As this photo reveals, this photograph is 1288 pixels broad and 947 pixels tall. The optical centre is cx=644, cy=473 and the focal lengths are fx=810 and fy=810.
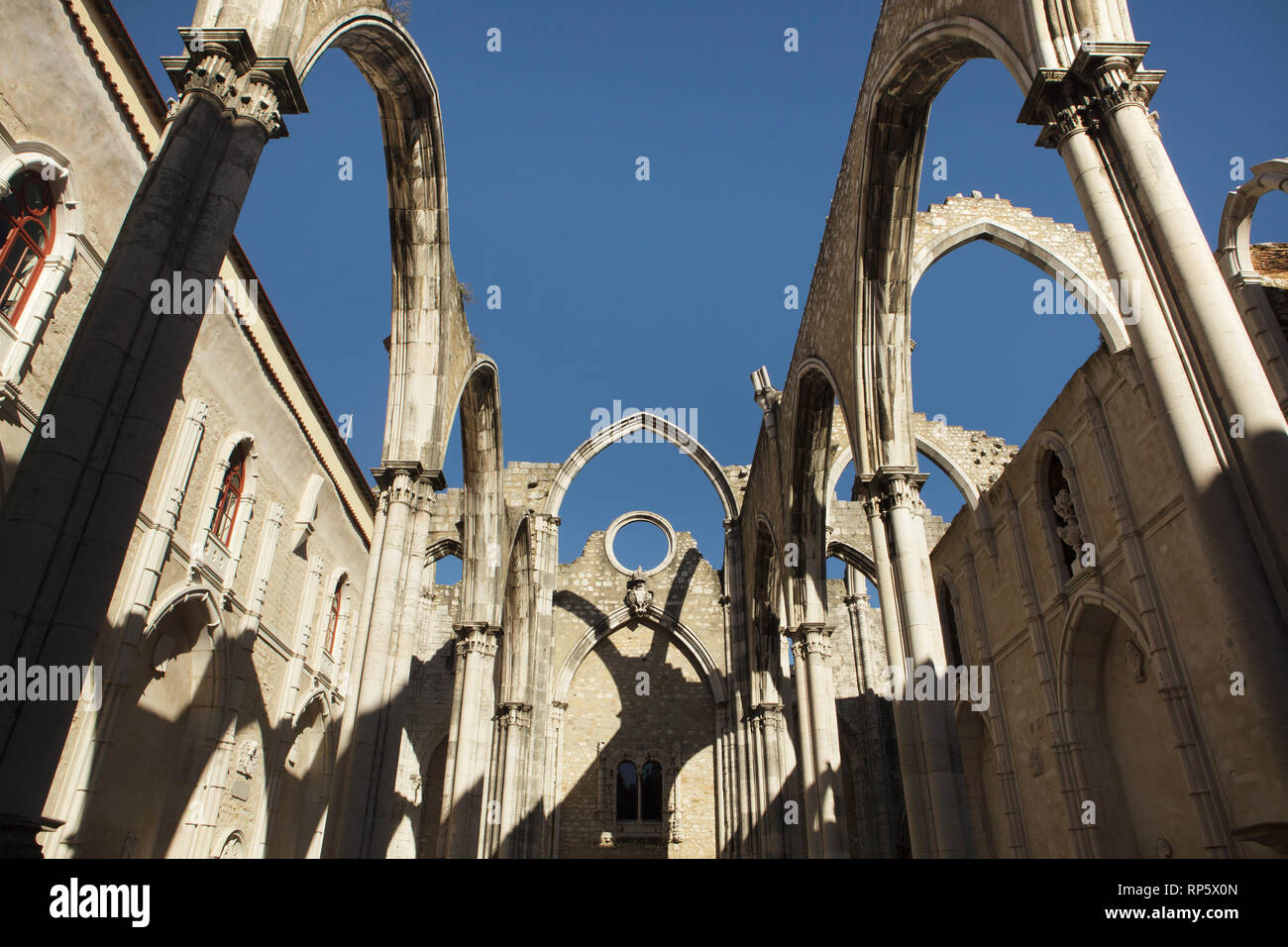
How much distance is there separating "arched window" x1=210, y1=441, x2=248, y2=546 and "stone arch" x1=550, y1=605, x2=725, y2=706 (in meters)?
11.2

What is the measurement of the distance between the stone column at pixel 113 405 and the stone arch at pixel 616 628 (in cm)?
1825

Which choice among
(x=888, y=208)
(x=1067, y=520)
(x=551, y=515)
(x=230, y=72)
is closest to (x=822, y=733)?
(x=1067, y=520)

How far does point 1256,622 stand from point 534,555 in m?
15.9

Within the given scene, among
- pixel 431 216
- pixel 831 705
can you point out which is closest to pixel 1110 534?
pixel 831 705

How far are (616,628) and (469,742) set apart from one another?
28.3 ft

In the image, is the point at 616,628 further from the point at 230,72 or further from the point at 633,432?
the point at 230,72

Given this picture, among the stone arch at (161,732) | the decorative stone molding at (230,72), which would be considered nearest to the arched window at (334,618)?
the stone arch at (161,732)

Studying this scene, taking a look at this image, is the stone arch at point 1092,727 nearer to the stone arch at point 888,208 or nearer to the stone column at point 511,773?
the stone arch at point 888,208

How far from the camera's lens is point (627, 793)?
71.4 feet

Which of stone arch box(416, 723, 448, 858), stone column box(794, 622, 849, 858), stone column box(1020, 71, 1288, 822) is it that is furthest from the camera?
stone arch box(416, 723, 448, 858)

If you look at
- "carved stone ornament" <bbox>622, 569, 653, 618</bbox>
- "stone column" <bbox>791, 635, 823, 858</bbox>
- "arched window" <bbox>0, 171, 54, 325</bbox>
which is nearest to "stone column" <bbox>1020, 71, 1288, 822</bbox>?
"stone column" <bbox>791, 635, 823, 858</bbox>

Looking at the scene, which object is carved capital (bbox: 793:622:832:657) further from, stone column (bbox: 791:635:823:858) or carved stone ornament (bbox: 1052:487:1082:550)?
carved stone ornament (bbox: 1052:487:1082:550)

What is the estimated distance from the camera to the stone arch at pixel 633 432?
20000mm

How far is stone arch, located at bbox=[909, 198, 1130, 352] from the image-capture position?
558 inches
